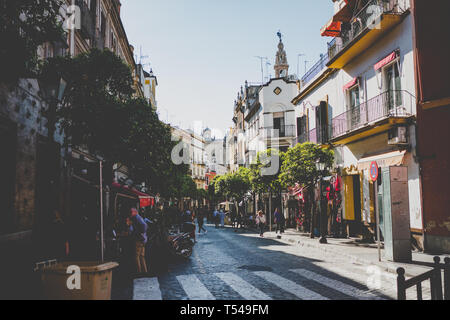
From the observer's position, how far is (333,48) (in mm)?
21234

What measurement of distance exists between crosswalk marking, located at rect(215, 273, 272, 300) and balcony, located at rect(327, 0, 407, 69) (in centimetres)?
1159

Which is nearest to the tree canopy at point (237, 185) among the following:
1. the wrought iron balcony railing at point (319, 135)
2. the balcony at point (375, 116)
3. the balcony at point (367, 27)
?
the wrought iron balcony railing at point (319, 135)

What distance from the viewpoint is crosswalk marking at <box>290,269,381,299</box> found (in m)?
7.20

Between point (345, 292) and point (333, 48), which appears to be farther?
point (333, 48)

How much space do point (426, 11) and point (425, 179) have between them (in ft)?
19.6

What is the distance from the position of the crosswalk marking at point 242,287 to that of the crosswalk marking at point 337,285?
1557 millimetres

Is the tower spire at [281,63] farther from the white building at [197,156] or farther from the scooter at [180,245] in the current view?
the white building at [197,156]

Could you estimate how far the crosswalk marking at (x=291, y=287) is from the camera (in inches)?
279

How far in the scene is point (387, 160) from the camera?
1554 centimetres

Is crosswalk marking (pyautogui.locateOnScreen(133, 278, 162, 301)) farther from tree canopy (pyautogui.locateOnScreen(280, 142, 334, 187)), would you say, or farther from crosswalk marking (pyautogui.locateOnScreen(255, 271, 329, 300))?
tree canopy (pyautogui.locateOnScreen(280, 142, 334, 187))

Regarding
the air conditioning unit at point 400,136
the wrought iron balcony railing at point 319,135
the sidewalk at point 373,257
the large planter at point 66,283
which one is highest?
the wrought iron balcony railing at point 319,135

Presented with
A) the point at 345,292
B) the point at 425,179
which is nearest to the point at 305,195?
the point at 425,179

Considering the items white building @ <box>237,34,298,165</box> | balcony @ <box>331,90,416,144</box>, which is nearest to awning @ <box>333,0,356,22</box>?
balcony @ <box>331,90,416,144</box>

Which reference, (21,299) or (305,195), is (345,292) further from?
(305,195)
